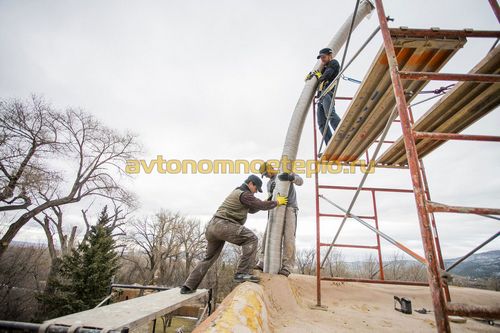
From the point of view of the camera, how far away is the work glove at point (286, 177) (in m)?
4.79

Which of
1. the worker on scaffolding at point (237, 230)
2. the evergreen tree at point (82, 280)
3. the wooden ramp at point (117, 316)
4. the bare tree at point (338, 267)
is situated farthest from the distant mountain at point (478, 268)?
the evergreen tree at point (82, 280)

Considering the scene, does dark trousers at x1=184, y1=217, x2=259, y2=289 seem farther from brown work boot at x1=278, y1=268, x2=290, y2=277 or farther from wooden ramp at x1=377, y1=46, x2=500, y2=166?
wooden ramp at x1=377, y1=46, x2=500, y2=166

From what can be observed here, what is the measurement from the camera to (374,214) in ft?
13.1

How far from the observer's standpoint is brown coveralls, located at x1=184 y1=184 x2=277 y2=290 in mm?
3352

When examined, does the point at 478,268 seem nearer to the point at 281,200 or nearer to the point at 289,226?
the point at 289,226

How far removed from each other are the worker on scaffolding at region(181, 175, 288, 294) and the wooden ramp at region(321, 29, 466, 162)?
1563mm

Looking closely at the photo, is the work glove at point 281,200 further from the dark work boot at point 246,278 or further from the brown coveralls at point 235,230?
the dark work boot at point 246,278

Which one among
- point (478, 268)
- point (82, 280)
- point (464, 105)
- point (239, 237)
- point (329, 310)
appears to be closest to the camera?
point (464, 105)

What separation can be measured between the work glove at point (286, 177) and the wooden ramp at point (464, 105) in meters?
1.98

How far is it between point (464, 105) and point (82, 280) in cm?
2143

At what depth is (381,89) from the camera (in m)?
2.69

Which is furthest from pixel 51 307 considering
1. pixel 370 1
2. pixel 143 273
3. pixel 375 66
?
pixel 370 1

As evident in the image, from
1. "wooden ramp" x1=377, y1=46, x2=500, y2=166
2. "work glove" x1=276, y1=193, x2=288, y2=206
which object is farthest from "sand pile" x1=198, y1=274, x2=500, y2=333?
"wooden ramp" x1=377, y1=46, x2=500, y2=166

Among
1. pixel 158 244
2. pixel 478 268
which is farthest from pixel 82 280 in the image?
pixel 478 268
